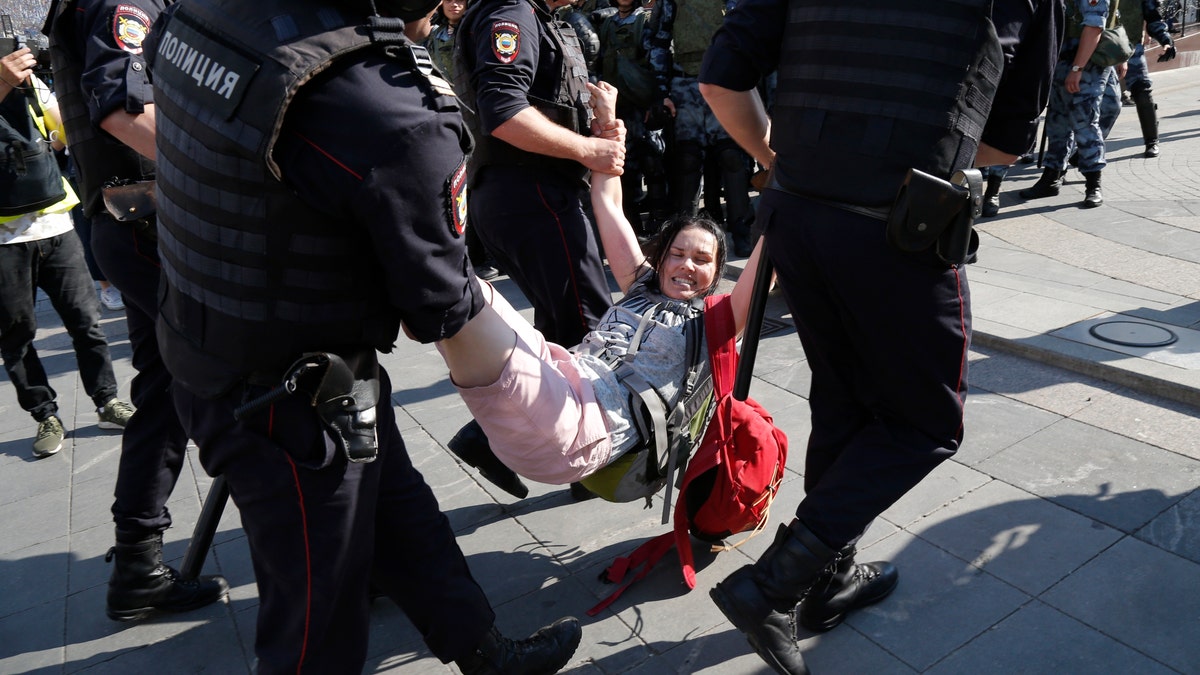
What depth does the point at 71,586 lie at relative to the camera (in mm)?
2934

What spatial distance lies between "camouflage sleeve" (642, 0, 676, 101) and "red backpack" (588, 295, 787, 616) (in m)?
4.45

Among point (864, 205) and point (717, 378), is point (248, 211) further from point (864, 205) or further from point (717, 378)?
point (717, 378)

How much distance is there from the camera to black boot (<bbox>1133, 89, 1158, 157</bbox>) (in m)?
8.00

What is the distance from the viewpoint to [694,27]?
6.27 meters

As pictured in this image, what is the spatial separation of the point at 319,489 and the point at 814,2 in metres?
1.54

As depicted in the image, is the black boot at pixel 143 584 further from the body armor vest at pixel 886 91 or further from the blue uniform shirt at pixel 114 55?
the body armor vest at pixel 886 91

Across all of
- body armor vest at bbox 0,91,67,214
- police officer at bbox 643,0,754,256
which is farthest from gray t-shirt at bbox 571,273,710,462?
police officer at bbox 643,0,754,256

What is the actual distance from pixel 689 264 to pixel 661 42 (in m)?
4.36

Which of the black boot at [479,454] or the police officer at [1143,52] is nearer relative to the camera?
the black boot at [479,454]

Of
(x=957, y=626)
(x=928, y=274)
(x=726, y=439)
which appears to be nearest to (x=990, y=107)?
(x=928, y=274)

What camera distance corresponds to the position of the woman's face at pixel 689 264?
2725mm

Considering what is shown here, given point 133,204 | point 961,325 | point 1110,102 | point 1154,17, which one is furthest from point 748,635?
point 1154,17

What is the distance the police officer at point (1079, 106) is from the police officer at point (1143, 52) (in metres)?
0.78

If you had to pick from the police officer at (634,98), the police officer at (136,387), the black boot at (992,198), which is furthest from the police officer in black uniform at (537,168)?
the black boot at (992,198)
